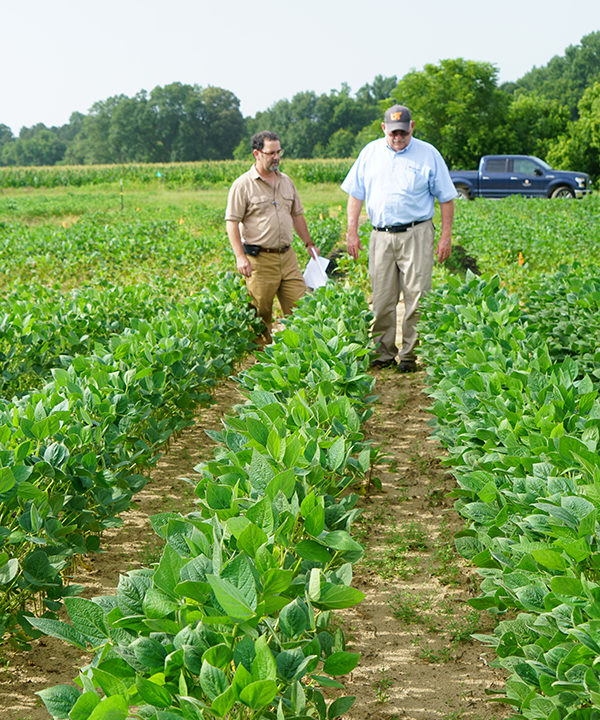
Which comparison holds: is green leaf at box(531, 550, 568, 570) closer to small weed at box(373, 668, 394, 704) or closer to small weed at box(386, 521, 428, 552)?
small weed at box(373, 668, 394, 704)

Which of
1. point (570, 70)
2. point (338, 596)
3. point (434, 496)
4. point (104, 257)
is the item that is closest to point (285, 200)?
point (434, 496)

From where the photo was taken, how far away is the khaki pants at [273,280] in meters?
6.40

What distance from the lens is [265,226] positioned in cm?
625

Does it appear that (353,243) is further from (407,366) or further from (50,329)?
(50,329)

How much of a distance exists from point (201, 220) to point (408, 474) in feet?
60.1

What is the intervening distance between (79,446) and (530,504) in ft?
6.44

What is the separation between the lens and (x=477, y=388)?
10.5 feet

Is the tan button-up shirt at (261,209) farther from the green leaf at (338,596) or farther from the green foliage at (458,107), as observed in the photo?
the green foliage at (458,107)

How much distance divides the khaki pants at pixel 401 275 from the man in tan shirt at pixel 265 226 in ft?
2.26

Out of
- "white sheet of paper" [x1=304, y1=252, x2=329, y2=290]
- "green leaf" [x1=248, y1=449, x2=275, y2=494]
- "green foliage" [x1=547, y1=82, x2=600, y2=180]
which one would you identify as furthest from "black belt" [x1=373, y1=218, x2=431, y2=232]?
"green foliage" [x1=547, y1=82, x2=600, y2=180]

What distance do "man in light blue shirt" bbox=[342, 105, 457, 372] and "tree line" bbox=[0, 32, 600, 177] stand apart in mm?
36430

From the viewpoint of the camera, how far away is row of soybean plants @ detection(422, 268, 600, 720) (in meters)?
1.70

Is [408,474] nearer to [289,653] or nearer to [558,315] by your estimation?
[558,315]

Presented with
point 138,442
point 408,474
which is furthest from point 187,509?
point 408,474
